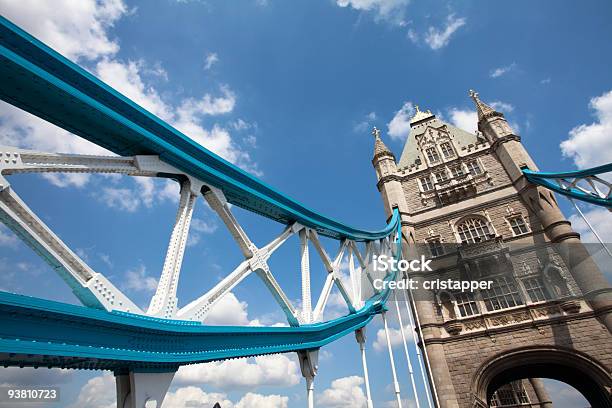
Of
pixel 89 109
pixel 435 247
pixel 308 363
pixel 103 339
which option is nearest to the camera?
pixel 103 339

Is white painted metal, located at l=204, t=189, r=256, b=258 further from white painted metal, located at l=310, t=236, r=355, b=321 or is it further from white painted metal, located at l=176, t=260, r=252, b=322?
white painted metal, located at l=310, t=236, r=355, b=321

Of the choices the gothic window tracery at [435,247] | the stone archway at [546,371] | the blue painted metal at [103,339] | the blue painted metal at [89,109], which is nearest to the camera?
the blue painted metal at [103,339]

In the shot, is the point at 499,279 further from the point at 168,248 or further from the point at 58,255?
the point at 58,255

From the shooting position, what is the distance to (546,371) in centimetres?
1791

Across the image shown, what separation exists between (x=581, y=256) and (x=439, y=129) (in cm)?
1337

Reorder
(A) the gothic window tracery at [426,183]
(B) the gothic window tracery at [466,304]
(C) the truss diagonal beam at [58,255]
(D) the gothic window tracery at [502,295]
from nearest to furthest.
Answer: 1. (C) the truss diagonal beam at [58,255]
2. (D) the gothic window tracery at [502,295]
3. (B) the gothic window tracery at [466,304]
4. (A) the gothic window tracery at [426,183]

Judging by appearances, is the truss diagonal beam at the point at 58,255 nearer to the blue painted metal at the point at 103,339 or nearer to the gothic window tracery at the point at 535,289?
the blue painted metal at the point at 103,339

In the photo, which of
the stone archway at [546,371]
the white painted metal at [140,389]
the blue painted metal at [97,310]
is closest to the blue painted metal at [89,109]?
the blue painted metal at [97,310]

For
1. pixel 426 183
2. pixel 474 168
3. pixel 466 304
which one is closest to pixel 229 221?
pixel 466 304

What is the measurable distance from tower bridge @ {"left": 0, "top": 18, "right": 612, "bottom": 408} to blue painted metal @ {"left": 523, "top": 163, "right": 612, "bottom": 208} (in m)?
0.09

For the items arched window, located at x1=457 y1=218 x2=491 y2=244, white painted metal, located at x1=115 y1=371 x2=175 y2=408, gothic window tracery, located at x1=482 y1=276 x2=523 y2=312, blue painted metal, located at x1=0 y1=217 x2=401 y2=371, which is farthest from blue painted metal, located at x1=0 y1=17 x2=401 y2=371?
arched window, located at x1=457 y1=218 x2=491 y2=244

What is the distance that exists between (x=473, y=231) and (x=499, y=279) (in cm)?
327

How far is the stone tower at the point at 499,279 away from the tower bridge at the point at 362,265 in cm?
7

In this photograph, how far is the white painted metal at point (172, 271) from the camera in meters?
4.27
